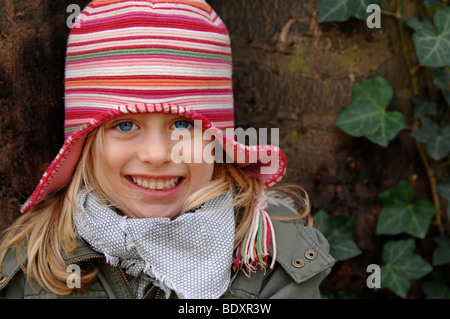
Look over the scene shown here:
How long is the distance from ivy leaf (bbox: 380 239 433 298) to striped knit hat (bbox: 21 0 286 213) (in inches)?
30.8

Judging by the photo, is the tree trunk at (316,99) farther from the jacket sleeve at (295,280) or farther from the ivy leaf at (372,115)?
the jacket sleeve at (295,280)

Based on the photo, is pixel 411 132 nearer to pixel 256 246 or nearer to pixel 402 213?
pixel 402 213

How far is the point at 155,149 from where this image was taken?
146 centimetres

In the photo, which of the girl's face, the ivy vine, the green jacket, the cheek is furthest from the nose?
the ivy vine

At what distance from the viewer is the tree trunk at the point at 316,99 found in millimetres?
1958

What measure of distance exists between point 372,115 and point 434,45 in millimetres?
349

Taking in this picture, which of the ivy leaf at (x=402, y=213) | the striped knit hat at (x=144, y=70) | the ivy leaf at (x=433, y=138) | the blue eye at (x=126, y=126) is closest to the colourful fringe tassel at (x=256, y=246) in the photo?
the striped knit hat at (x=144, y=70)

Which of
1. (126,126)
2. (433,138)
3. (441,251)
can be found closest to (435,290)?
(441,251)

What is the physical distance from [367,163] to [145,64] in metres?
1.09

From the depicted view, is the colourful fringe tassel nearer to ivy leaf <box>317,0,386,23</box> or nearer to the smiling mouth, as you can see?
the smiling mouth

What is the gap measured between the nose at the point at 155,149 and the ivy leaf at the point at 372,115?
31.8 inches

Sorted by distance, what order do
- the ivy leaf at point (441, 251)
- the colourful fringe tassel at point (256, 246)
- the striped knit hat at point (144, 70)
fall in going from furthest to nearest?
the ivy leaf at point (441, 251), the colourful fringe tassel at point (256, 246), the striped knit hat at point (144, 70)

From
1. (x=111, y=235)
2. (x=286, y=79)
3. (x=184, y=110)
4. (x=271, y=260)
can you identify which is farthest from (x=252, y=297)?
(x=286, y=79)

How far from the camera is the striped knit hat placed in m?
1.46
